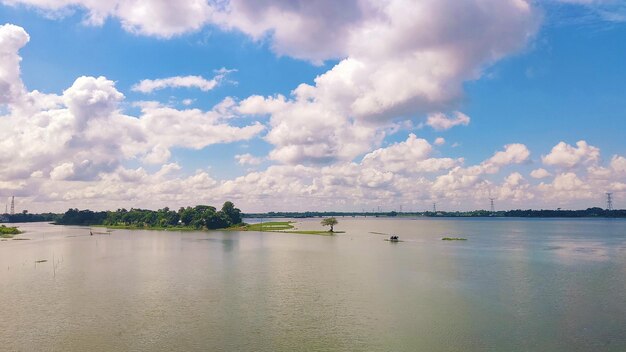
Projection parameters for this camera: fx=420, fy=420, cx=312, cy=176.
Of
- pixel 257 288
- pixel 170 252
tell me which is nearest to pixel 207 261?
pixel 170 252

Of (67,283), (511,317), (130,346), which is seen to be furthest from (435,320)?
(67,283)

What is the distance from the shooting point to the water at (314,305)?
41.7 metres

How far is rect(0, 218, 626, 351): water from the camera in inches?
1642

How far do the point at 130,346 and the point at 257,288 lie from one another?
2699cm

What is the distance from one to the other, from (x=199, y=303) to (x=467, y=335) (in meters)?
34.0

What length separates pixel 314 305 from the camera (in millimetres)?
55250

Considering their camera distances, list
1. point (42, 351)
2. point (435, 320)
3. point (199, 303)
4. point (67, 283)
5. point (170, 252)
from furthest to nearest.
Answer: point (170, 252)
point (67, 283)
point (199, 303)
point (435, 320)
point (42, 351)

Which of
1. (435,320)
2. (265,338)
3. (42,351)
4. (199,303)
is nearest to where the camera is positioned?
(42,351)

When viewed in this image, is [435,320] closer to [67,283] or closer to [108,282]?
[108,282]

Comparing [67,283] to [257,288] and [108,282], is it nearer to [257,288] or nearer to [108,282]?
[108,282]

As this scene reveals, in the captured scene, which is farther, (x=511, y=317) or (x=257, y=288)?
(x=257, y=288)

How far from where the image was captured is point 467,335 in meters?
43.5

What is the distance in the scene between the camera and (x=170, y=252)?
12012 centimetres

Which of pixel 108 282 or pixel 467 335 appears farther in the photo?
pixel 108 282
